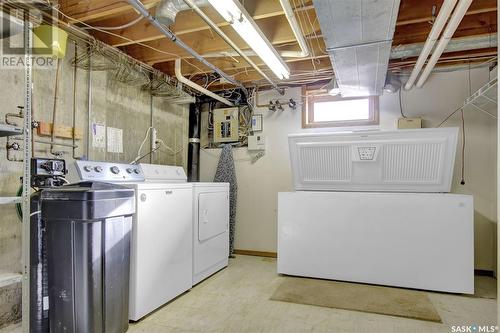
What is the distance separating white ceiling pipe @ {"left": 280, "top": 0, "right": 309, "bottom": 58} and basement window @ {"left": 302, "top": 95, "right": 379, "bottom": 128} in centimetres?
124

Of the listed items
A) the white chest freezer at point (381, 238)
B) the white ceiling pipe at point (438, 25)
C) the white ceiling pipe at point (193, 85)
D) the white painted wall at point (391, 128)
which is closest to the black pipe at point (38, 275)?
the white ceiling pipe at point (193, 85)

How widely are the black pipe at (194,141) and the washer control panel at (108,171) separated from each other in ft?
4.16

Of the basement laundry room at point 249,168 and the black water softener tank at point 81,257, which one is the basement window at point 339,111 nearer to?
the basement laundry room at point 249,168

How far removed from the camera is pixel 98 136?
10.2 feet

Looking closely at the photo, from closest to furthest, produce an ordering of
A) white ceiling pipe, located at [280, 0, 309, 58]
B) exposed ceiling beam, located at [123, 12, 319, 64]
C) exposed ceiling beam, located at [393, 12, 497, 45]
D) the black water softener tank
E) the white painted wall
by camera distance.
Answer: the black water softener tank < white ceiling pipe, located at [280, 0, 309, 58] < exposed ceiling beam, located at [393, 12, 497, 45] < exposed ceiling beam, located at [123, 12, 319, 64] < the white painted wall

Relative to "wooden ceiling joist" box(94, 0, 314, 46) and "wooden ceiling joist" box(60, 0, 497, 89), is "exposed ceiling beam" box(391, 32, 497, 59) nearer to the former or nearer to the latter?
"wooden ceiling joist" box(60, 0, 497, 89)

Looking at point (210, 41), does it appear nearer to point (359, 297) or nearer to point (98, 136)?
point (98, 136)

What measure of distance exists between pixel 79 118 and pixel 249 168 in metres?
2.31

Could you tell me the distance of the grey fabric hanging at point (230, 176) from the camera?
4.38m

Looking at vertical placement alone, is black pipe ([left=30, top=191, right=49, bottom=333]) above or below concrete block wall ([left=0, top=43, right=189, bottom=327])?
below

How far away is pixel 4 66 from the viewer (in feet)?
7.73

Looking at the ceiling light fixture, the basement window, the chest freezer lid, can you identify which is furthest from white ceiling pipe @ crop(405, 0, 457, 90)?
the ceiling light fixture

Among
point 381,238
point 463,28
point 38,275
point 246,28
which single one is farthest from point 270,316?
point 463,28

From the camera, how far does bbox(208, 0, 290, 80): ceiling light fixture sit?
1.93 m
